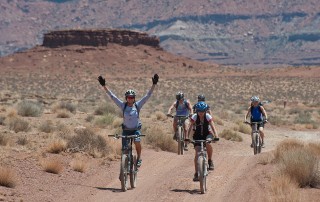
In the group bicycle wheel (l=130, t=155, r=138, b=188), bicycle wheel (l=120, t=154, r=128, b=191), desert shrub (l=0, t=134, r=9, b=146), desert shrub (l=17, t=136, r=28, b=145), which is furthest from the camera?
desert shrub (l=17, t=136, r=28, b=145)

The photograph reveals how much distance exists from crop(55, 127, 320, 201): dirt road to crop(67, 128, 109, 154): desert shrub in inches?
34.0

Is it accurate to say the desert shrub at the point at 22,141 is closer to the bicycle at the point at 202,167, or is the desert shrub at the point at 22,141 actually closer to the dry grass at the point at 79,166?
the dry grass at the point at 79,166

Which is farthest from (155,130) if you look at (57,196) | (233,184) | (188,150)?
(57,196)

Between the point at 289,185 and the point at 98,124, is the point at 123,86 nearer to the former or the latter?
the point at 98,124

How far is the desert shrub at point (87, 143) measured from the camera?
1717 cm

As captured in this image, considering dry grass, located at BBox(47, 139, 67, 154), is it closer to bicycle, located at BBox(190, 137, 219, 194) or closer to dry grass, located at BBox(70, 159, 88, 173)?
dry grass, located at BBox(70, 159, 88, 173)

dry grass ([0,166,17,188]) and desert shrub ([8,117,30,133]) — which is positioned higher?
desert shrub ([8,117,30,133])

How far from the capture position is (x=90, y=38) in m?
121

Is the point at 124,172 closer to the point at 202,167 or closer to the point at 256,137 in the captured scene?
the point at 202,167

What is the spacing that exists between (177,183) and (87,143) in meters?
4.30

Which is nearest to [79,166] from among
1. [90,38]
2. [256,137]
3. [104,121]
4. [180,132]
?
[180,132]

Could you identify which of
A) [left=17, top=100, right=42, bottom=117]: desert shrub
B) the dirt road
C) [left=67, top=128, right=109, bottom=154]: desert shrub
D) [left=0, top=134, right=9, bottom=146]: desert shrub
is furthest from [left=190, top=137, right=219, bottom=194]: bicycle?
[left=17, top=100, right=42, bottom=117]: desert shrub

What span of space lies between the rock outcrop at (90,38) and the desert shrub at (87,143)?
103144mm

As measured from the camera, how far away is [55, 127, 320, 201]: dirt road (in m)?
12.2
